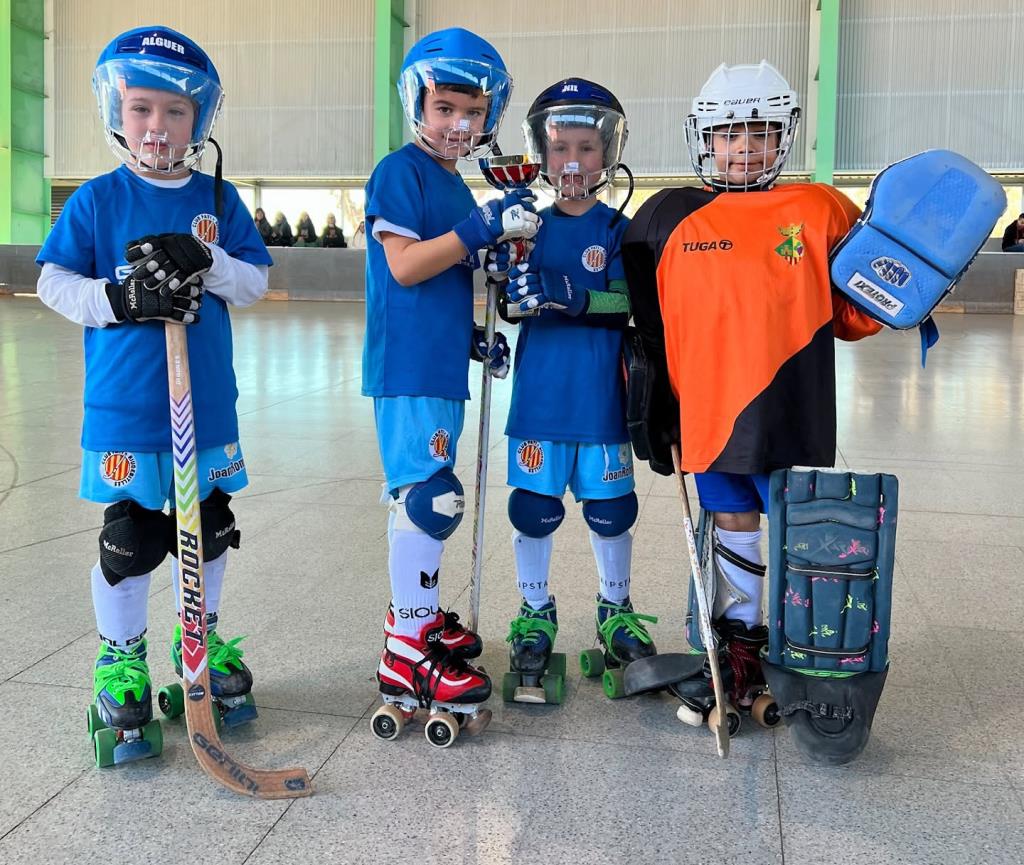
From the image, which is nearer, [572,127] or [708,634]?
[708,634]

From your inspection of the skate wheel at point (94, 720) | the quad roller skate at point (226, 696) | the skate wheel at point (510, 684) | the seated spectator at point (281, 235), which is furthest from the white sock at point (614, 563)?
the seated spectator at point (281, 235)

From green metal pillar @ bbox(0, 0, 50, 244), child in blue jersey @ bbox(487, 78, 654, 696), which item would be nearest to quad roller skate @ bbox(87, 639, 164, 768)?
child in blue jersey @ bbox(487, 78, 654, 696)

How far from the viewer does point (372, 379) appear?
2.39 metres

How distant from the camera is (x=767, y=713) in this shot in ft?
7.91

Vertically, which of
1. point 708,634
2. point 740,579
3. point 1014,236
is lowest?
point 708,634

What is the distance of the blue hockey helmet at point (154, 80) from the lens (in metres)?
2.12

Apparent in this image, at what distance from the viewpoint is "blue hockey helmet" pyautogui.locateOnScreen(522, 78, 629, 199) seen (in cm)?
256

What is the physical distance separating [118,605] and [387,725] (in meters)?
0.68

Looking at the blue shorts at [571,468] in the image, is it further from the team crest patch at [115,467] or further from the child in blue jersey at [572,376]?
the team crest patch at [115,467]

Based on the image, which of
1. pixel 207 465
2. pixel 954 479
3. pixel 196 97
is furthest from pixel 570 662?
pixel 954 479

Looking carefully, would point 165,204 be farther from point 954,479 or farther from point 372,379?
point 954,479

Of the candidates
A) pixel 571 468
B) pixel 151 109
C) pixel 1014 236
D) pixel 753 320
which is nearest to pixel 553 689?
pixel 571 468

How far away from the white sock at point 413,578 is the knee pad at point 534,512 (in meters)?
0.31

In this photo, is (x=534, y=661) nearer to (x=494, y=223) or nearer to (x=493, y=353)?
(x=493, y=353)
